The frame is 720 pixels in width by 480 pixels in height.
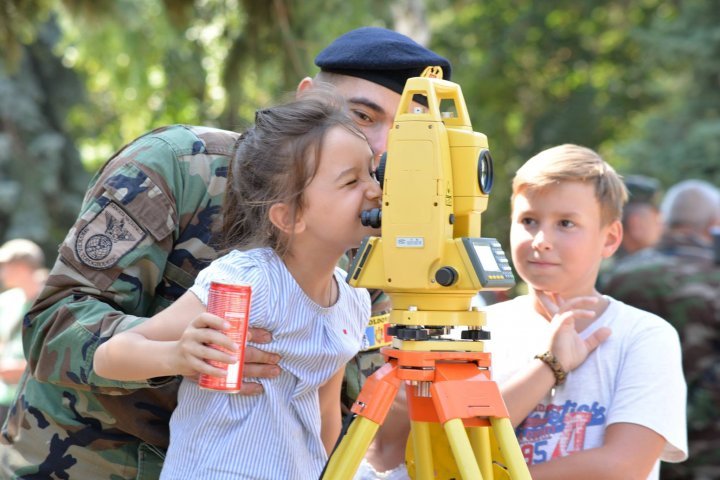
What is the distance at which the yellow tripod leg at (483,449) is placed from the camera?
8.04ft

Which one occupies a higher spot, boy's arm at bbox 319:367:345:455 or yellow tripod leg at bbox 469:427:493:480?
yellow tripod leg at bbox 469:427:493:480

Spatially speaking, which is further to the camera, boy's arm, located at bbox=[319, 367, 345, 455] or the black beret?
the black beret

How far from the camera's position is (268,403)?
8.50 feet

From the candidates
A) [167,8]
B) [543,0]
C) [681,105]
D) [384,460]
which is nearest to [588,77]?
[543,0]

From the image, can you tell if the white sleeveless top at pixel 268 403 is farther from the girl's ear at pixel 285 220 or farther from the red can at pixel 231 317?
the red can at pixel 231 317

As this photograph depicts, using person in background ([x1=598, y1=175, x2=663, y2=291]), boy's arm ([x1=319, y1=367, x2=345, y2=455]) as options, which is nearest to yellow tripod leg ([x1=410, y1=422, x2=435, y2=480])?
boy's arm ([x1=319, y1=367, x2=345, y2=455])

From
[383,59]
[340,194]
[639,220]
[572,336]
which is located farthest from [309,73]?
[340,194]

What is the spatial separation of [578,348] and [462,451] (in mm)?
898

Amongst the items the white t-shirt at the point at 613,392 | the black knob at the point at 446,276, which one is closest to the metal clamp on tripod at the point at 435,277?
the black knob at the point at 446,276

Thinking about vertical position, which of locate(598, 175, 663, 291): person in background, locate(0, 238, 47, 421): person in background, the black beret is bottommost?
locate(0, 238, 47, 421): person in background

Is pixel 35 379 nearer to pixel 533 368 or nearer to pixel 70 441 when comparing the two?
pixel 70 441

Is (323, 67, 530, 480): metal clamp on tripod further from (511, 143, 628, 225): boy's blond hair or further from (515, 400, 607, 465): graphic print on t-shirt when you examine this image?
(511, 143, 628, 225): boy's blond hair

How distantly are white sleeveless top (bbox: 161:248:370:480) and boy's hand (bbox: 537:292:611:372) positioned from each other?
65 centimetres

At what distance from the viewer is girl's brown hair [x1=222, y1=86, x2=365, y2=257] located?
2650 mm
